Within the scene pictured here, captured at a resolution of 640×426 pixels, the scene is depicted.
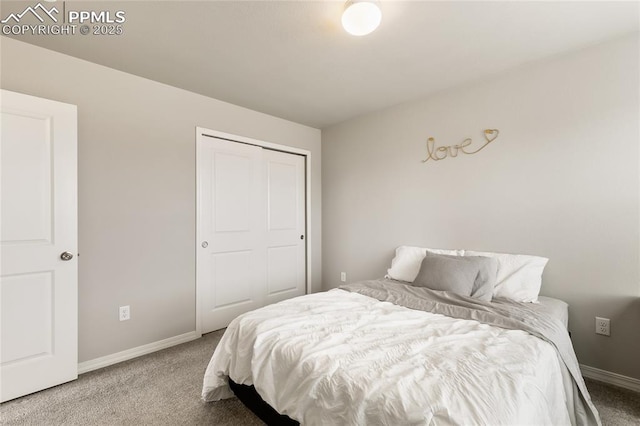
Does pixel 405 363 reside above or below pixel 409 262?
below

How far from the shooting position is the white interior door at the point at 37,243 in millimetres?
1844

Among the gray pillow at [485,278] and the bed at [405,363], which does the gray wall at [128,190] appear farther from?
the gray pillow at [485,278]

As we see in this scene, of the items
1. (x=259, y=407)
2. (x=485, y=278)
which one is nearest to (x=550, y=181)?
(x=485, y=278)

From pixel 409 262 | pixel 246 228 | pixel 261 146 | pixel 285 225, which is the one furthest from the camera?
pixel 285 225

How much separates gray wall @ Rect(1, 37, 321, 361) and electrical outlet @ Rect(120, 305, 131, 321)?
34mm

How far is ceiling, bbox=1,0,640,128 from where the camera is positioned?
1.72 meters

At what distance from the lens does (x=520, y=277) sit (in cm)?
212

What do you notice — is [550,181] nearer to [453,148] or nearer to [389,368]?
[453,148]

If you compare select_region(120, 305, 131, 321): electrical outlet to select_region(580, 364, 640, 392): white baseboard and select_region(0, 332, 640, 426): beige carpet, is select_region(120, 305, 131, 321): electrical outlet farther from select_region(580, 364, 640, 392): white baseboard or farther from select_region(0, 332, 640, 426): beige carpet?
select_region(580, 364, 640, 392): white baseboard

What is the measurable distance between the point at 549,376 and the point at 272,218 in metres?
2.88

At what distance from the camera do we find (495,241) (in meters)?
2.50

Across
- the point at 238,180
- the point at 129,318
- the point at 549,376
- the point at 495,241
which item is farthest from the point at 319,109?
the point at 549,376

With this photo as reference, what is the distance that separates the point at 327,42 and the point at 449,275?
1913 mm

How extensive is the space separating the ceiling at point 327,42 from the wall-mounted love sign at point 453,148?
50 centimetres
